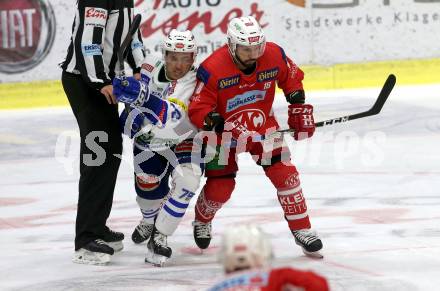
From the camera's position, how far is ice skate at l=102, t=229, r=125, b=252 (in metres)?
4.49

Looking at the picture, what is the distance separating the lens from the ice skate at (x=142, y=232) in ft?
15.1

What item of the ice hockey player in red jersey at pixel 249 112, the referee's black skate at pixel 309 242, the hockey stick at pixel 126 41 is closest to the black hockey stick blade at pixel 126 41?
the hockey stick at pixel 126 41

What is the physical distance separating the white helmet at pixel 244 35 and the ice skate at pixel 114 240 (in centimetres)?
94

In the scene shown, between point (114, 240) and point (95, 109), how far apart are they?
61cm

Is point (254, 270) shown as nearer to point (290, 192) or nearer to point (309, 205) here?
point (290, 192)

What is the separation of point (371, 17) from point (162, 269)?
5.30 m

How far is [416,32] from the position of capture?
9070 millimetres

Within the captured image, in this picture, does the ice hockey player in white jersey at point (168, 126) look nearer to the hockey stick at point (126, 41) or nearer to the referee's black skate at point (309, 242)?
the hockey stick at point (126, 41)

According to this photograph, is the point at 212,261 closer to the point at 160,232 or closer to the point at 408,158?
the point at 160,232

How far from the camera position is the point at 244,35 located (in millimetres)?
4113

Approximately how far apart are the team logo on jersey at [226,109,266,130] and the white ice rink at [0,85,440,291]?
1.75ft

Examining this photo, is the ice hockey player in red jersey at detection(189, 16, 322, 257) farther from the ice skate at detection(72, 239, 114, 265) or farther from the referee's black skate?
the ice skate at detection(72, 239, 114, 265)

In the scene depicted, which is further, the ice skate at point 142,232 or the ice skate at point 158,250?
the ice skate at point 142,232

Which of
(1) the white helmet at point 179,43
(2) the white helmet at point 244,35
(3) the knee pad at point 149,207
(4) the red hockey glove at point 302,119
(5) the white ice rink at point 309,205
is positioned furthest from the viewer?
(3) the knee pad at point 149,207
